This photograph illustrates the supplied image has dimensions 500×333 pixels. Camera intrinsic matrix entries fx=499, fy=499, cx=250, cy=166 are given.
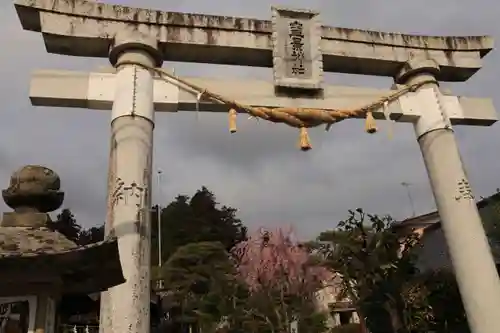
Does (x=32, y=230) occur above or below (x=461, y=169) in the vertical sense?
below

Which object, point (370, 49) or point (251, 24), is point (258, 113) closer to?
point (251, 24)

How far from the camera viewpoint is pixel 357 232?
18.5 meters

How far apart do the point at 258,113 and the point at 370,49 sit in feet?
8.14

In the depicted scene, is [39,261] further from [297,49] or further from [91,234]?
[91,234]

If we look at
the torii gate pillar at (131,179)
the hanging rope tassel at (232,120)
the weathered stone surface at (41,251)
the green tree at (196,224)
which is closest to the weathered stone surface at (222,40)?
the torii gate pillar at (131,179)

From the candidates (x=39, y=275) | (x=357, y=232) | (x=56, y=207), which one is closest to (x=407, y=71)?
(x=56, y=207)

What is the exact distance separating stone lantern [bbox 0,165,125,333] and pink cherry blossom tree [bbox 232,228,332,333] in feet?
50.3

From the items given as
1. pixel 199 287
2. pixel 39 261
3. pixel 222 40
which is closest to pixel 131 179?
pixel 39 261

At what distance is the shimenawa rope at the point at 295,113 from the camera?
7348mm

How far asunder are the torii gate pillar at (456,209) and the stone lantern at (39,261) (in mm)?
4943

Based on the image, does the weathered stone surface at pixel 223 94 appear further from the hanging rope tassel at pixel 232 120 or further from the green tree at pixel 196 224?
the green tree at pixel 196 224

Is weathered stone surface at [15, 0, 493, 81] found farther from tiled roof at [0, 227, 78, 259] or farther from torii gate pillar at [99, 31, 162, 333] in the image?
tiled roof at [0, 227, 78, 259]

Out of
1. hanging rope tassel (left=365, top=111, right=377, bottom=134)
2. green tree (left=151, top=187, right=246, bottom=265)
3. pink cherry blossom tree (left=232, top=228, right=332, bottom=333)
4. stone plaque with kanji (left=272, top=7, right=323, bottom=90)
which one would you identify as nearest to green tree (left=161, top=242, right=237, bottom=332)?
pink cherry blossom tree (left=232, top=228, right=332, bottom=333)

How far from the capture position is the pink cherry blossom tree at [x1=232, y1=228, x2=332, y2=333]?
19891mm
